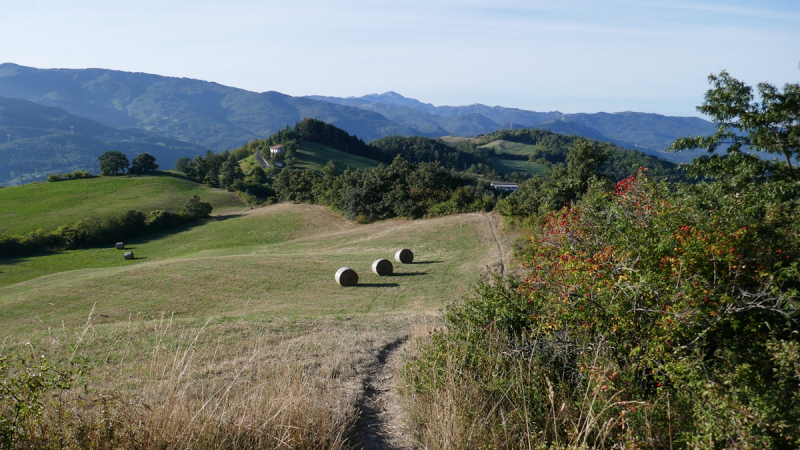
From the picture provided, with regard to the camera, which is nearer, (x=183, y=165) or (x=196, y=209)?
(x=196, y=209)

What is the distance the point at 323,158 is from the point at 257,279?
81144 mm

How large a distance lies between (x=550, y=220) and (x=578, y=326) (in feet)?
9.24

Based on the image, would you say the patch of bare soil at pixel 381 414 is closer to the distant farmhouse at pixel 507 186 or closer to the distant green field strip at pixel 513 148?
the distant farmhouse at pixel 507 186

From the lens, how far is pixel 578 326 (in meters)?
6.77

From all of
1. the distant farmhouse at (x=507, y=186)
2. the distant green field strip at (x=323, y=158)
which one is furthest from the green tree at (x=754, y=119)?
the distant farmhouse at (x=507, y=186)

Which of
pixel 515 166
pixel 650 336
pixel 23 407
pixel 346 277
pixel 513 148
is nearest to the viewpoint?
pixel 23 407

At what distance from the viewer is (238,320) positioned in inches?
584

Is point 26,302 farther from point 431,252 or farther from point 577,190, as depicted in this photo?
point 577,190

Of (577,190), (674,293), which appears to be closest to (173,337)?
(674,293)

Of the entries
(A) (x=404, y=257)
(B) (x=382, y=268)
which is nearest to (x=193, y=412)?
(B) (x=382, y=268)

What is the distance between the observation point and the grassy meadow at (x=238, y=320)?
505 cm

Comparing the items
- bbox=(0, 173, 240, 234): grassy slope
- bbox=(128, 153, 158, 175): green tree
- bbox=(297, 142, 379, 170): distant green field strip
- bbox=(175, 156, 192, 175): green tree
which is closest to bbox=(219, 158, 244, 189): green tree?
bbox=(0, 173, 240, 234): grassy slope

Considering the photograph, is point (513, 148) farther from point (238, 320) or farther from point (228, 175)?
point (238, 320)

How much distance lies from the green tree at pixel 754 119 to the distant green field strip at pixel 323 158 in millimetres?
82055
